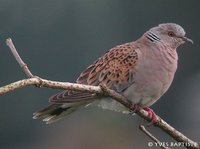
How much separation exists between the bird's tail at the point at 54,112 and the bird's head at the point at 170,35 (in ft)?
2.55

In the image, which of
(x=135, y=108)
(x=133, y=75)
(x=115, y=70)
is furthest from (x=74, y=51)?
(x=135, y=108)

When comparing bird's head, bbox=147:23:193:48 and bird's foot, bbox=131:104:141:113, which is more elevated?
bird's head, bbox=147:23:193:48

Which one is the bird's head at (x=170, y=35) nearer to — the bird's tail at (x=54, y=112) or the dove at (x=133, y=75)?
the dove at (x=133, y=75)

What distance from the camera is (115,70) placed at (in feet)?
21.8

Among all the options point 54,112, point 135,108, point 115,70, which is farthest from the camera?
point 115,70

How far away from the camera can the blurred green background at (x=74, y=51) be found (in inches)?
545

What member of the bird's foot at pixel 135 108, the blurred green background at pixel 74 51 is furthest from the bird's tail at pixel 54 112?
the blurred green background at pixel 74 51

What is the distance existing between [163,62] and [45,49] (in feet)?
46.7

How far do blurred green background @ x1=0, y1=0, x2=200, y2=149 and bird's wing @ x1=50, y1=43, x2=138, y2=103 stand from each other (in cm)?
508

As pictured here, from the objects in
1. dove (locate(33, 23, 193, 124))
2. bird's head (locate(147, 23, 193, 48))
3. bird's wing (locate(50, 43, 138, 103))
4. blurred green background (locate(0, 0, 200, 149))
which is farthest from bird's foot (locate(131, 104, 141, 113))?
blurred green background (locate(0, 0, 200, 149))

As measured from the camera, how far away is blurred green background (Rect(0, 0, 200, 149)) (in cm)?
1383

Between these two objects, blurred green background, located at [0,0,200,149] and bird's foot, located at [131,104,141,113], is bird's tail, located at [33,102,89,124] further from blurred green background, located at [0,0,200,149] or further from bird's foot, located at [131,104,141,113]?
blurred green background, located at [0,0,200,149]

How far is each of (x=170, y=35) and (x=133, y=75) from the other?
435mm

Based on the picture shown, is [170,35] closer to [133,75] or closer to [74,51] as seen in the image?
[133,75]
